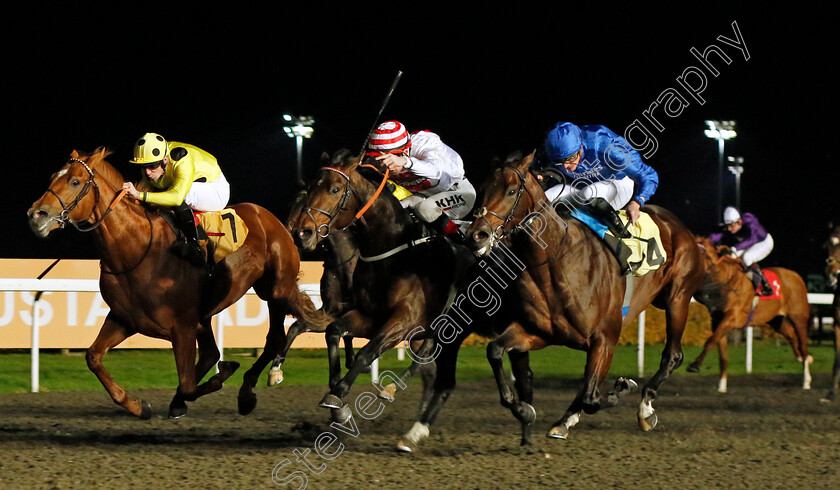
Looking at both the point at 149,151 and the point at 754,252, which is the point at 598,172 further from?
the point at 754,252

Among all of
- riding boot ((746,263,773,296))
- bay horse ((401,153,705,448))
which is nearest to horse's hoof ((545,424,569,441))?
bay horse ((401,153,705,448))

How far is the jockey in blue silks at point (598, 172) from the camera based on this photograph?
540 cm

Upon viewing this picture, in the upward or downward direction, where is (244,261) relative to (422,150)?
downward

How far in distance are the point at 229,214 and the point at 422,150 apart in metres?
1.43

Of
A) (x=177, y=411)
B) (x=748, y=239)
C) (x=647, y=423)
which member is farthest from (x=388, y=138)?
(x=748, y=239)

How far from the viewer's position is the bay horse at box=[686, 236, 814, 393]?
9.57 metres

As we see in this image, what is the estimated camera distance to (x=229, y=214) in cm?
611

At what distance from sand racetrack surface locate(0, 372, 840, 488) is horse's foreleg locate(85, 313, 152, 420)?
0.54ft

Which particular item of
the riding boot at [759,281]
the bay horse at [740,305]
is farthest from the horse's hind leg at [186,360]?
the riding boot at [759,281]

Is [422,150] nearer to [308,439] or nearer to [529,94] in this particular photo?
[308,439]

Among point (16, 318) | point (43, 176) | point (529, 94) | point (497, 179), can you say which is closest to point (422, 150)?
point (497, 179)

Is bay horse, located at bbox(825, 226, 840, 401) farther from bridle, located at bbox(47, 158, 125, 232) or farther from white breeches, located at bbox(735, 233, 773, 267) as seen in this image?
bridle, located at bbox(47, 158, 125, 232)

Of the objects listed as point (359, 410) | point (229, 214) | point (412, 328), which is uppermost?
point (229, 214)

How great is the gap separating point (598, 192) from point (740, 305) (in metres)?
4.59
